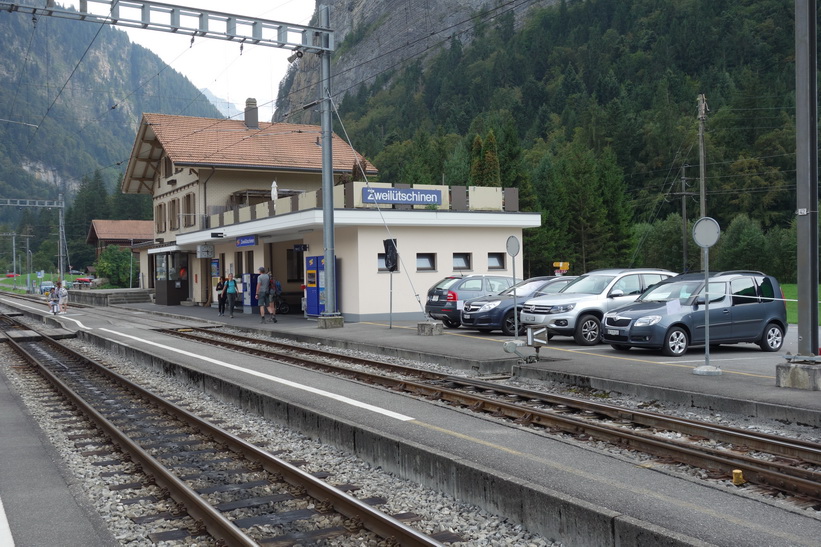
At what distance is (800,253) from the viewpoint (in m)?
12.0

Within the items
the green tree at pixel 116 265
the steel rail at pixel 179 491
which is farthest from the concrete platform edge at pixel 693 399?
the green tree at pixel 116 265

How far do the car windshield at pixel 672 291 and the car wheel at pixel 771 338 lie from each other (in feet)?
6.66

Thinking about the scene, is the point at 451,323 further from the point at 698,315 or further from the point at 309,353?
the point at 698,315

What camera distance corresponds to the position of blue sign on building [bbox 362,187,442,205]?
2766cm

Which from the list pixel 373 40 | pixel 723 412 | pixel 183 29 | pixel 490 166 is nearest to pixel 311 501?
pixel 723 412

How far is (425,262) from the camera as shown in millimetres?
29562

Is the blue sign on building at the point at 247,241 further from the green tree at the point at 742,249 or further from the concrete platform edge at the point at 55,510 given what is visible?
the green tree at the point at 742,249

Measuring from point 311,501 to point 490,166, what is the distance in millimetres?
55385

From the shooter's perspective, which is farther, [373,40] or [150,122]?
[373,40]

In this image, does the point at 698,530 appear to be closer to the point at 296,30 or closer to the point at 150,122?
the point at 296,30

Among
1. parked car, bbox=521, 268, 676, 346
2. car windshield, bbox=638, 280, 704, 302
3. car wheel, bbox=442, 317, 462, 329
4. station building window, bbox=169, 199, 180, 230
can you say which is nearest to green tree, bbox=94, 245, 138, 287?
station building window, bbox=169, 199, 180, 230

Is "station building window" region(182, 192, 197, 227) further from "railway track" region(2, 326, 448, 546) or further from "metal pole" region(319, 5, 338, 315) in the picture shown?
"railway track" region(2, 326, 448, 546)

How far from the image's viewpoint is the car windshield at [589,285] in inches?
756

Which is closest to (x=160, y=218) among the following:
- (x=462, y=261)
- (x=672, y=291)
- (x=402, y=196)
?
(x=462, y=261)
